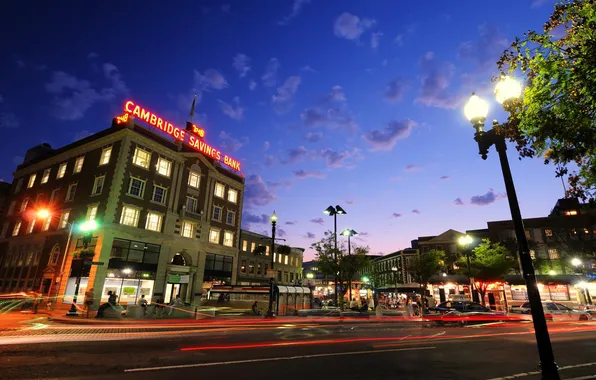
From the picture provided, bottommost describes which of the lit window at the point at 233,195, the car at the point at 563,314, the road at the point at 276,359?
the road at the point at 276,359

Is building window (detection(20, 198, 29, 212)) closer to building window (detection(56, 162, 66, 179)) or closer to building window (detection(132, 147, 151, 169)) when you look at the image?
building window (detection(56, 162, 66, 179))

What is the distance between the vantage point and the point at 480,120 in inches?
305

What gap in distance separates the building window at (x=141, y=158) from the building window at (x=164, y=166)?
1.20m

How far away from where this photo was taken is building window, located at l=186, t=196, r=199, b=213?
3844 cm

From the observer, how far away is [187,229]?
38.0 m

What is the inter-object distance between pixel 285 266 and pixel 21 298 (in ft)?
134

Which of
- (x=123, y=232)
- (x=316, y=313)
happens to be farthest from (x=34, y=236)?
(x=316, y=313)

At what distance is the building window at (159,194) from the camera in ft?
115

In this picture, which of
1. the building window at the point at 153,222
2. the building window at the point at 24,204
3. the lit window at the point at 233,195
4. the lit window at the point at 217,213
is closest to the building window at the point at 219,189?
the lit window at the point at 233,195

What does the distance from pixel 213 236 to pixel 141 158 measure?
13061 millimetres

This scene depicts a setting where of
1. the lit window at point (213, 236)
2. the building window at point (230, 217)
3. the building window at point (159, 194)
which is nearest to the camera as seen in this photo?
the building window at point (159, 194)

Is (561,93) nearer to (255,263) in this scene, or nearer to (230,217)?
(230,217)

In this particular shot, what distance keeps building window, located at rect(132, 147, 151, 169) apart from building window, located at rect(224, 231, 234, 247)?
45.5ft

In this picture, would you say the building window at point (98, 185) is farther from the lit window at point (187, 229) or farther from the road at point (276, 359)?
the road at point (276, 359)
